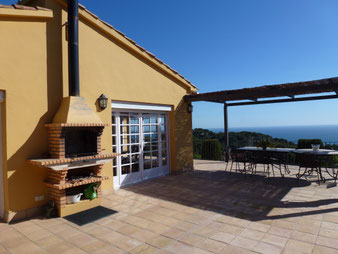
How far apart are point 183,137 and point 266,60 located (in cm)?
609

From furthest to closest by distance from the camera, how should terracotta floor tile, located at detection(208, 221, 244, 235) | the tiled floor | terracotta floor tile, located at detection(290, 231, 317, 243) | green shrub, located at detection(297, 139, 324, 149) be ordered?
green shrub, located at detection(297, 139, 324, 149) < terracotta floor tile, located at detection(208, 221, 244, 235) < terracotta floor tile, located at detection(290, 231, 317, 243) < the tiled floor

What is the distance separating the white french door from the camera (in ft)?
20.1

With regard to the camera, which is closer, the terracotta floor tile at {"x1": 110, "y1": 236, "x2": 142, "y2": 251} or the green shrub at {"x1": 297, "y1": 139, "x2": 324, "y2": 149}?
the terracotta floor tile at {"x1": 110, "y1": 236, "x2": 142, "y2": 251}

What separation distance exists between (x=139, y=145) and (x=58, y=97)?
2782mm

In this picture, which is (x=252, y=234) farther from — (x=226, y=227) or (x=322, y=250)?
(x=322, y=250)

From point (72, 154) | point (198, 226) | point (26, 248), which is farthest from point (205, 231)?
point (72, 154)

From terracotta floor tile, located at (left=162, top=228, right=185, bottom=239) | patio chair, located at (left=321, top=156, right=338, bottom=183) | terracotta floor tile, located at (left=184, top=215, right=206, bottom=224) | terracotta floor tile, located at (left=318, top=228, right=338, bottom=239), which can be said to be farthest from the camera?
patio chair, located at (left=321, top=156, right=338, bottom=183)

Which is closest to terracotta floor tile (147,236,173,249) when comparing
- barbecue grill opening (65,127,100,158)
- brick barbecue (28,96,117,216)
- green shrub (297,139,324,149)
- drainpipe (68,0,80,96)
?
brick barbecue (28,96,117,216)

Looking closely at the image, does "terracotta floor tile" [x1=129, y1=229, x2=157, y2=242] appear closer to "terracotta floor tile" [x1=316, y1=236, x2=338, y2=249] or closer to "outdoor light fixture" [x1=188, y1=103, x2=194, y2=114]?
"terracotta floor tile" [x1=316, y1=236, x2=338, y2=249]

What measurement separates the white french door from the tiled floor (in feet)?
2.39

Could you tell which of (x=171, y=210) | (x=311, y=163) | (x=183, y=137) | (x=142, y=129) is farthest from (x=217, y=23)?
(x=171, y=210)

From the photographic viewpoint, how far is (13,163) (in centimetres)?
399

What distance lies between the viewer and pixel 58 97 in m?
4.70

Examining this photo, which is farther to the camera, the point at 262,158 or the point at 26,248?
the point at 262,158
